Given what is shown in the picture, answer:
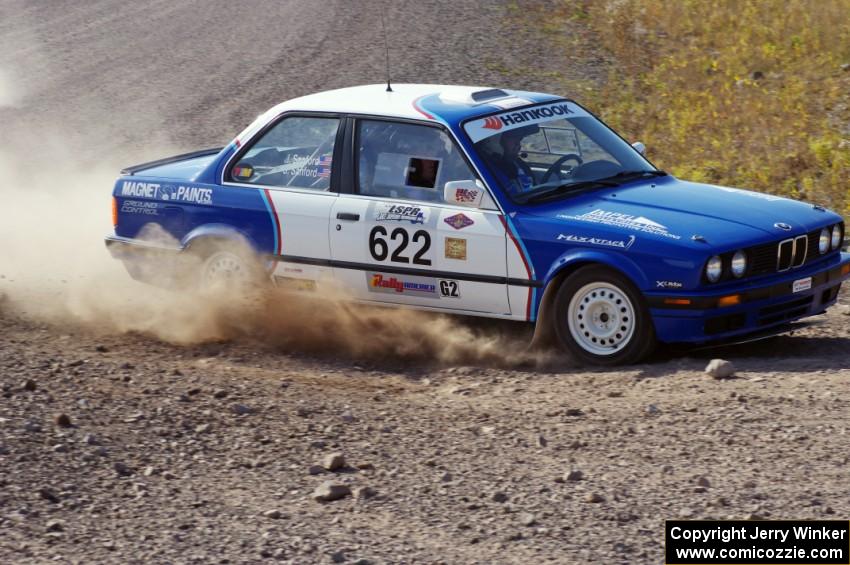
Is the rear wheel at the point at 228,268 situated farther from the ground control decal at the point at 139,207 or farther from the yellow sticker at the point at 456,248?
the yellow sticker at the point at 456,248

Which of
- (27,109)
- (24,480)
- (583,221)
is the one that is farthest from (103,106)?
(24,480)

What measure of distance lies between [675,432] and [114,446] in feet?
8.78

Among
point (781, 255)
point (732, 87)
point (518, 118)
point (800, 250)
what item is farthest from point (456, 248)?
point (732, 87)

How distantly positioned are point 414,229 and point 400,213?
0.14m

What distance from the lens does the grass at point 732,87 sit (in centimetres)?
1212

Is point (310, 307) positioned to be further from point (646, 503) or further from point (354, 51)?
point (354, 51)

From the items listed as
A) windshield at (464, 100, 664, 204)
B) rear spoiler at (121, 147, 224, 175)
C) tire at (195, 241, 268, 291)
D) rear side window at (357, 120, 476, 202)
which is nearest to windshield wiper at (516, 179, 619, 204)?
windshield at (464, 100, 664, 204)

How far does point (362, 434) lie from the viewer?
6160 mm

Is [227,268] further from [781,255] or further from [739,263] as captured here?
[781,255]

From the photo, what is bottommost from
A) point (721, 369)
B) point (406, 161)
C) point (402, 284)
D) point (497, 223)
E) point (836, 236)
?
point (721, 369)

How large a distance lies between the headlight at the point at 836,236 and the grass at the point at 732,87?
3.30 meters

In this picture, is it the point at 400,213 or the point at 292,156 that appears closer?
the point at 400,213

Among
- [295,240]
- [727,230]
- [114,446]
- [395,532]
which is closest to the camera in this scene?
[395,532]

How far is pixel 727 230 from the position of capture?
23.3 feet
